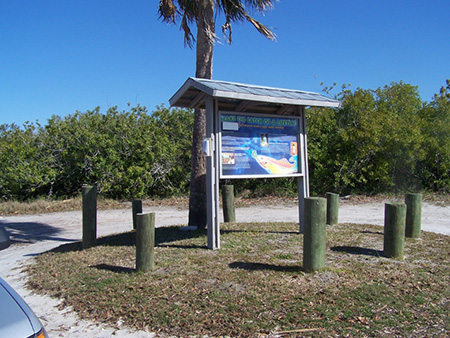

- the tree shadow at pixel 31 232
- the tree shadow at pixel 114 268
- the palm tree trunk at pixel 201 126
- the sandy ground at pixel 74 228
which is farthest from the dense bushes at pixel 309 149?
the tree shadow at pixel 114 268

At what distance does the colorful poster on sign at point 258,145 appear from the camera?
6.33 meters

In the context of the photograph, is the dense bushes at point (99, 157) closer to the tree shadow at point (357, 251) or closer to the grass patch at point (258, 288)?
the grass patch at point (258, 288)

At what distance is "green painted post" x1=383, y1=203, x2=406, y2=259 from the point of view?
5660 millimetres

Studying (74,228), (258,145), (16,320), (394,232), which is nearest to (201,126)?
(258,145)

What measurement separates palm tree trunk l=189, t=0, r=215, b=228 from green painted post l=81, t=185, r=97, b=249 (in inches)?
88.8

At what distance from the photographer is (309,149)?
593 inches

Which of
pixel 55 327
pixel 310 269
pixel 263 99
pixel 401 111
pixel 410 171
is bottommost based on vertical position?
pixel 55 327

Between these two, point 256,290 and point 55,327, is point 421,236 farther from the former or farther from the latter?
point 55,327

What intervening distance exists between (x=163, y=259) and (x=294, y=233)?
119 inches

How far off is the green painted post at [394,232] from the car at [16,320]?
198 inches

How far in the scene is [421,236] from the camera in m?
7.38

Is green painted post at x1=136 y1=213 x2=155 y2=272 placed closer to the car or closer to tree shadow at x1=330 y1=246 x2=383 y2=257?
the car

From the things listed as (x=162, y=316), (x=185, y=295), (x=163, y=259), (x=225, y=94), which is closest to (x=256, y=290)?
(x=185, y=295)

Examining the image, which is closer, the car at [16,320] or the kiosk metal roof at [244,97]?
the car at [16,320]
